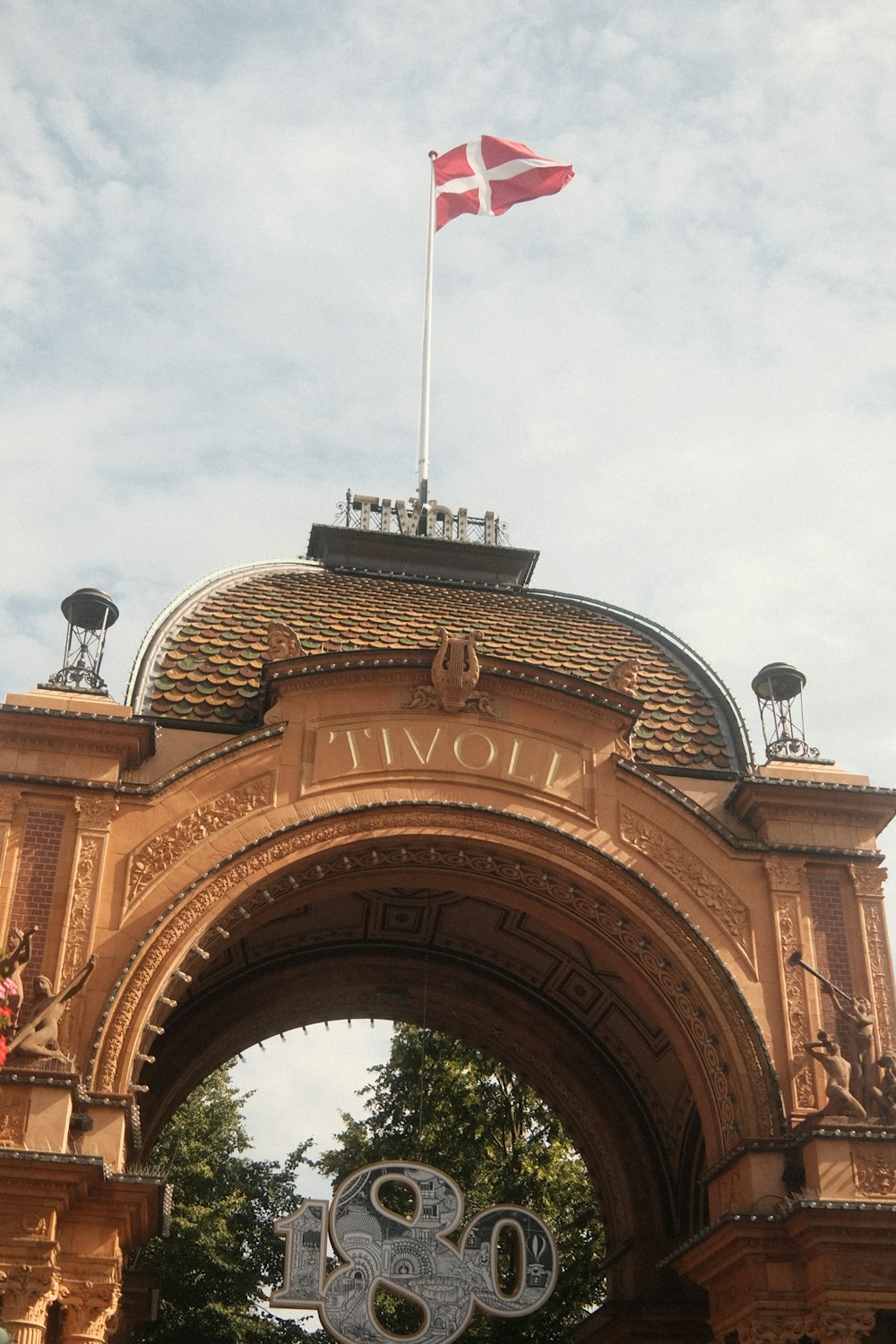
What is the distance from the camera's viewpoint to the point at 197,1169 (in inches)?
1161

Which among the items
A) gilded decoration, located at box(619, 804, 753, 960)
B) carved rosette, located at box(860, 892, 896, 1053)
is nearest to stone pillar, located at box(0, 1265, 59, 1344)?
gilded decoration, located at box(619, 804, 753, 960)

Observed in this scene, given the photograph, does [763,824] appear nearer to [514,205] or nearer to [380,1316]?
[514,205]

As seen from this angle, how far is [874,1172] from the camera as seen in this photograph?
15609mm

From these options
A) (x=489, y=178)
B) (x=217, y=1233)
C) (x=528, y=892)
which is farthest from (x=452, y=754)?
(x=217, y=1233)

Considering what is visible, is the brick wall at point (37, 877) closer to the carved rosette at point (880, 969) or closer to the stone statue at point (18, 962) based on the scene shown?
the stone statue at point (18, 962)

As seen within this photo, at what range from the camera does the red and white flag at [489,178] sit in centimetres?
2472

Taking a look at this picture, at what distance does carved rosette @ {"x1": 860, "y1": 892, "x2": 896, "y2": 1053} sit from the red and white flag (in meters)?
13.1

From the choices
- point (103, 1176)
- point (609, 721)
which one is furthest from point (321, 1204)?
point (609, 721)

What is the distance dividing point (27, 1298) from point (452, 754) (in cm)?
749

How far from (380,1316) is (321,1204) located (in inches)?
504

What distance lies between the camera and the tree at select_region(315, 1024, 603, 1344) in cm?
2645

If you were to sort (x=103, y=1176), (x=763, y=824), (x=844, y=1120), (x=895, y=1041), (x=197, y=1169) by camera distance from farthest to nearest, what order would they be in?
(x=197, y=1169), (x=763, y=824), (x=895, y=1041), (x=844, y=1120), (x=103, y=1176)

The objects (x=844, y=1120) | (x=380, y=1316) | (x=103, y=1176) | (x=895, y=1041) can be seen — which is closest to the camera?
(x=103, y=1176)

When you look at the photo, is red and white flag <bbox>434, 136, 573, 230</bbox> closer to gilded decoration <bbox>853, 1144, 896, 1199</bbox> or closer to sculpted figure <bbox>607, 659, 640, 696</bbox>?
sculpted figure <bbox>607, 659, 640, 696</bbox>
